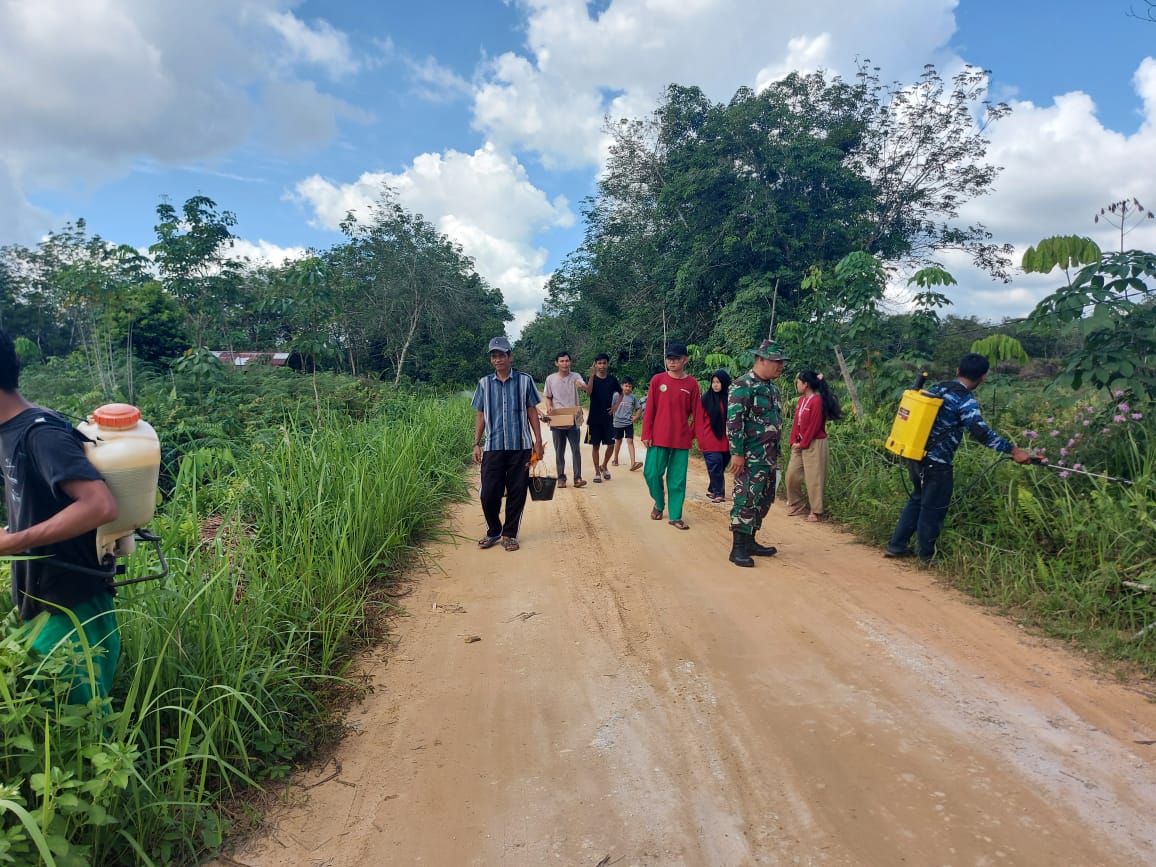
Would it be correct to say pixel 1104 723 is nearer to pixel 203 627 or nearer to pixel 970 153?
pixel 203 627

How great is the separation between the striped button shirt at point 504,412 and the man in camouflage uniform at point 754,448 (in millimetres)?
1768

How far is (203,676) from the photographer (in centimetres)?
262

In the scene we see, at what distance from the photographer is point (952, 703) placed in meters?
2.98

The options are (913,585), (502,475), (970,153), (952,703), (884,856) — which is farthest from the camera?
(970,153)

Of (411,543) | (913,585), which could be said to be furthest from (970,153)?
(411,543)

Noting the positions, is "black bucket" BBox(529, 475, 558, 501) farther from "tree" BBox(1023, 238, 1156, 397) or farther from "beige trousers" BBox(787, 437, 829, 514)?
"tree" BBox(1023, 238, 1156, 397)

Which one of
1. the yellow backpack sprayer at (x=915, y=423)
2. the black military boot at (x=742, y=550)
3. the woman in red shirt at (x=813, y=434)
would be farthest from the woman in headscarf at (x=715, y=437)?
the yellow backpack sprayer at (x=915, y=423)

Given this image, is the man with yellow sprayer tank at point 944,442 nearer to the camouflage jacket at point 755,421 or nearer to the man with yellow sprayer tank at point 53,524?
the camouflage jacket at point 755,421

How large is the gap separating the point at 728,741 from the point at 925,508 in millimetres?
2993

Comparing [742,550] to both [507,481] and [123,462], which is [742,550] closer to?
[507,481]

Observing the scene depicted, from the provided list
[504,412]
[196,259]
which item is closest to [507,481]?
[504,412]

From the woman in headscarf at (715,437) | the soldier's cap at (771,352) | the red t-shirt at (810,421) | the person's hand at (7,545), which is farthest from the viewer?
the woman in headscarf at (715,437)

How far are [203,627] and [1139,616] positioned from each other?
4867mm

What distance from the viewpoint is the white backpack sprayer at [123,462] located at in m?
1.96
